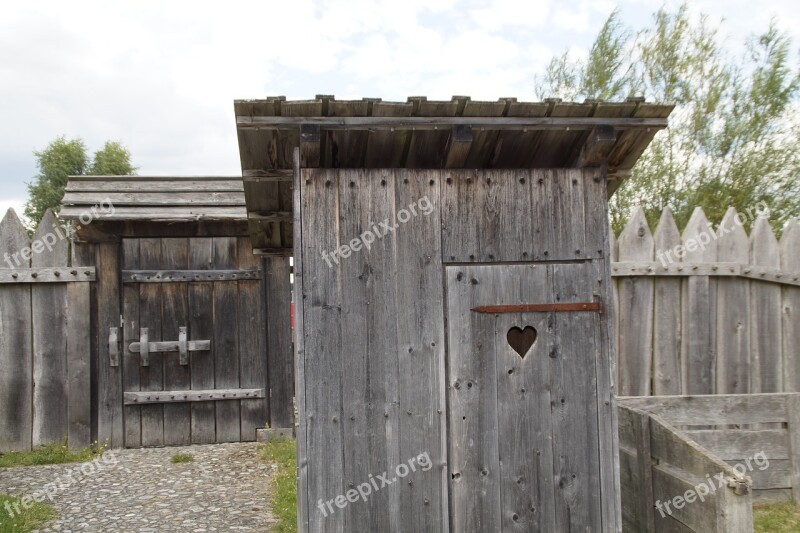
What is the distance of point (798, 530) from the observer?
16.4ft

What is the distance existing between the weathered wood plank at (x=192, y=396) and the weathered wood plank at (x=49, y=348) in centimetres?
74

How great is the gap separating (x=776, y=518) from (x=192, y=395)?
19.6 feet

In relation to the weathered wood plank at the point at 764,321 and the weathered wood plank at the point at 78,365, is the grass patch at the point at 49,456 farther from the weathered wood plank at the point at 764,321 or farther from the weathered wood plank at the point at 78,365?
the weathered wood plank at the point at 764,321

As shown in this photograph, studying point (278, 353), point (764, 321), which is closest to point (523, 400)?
point (764, 321)

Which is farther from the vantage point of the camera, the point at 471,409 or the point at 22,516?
the point at 22,516

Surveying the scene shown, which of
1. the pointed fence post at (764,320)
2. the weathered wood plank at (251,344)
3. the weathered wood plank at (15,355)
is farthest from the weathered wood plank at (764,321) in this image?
the weathered wood plank at (15,355)

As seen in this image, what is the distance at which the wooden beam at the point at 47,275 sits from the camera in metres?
7.18

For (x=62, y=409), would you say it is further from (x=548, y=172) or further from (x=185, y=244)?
(x=548, y=172)

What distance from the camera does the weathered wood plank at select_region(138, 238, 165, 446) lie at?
7.64m

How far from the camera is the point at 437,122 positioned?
390 cm

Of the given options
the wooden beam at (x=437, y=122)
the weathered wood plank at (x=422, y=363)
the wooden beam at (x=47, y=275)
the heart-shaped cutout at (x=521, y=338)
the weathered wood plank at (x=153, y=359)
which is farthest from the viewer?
the weathered wood plank at (x=153, y=359)

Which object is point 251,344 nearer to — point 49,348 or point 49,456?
point 49,348

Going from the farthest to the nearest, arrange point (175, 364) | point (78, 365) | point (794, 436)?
1. point (175, 364)
2. point (78, 365)
3. point (794, 436)

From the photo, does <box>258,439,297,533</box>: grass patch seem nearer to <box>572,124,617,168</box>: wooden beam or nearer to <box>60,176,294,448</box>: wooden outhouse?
<box>60,176,294,448</box>: wooden outhouse
